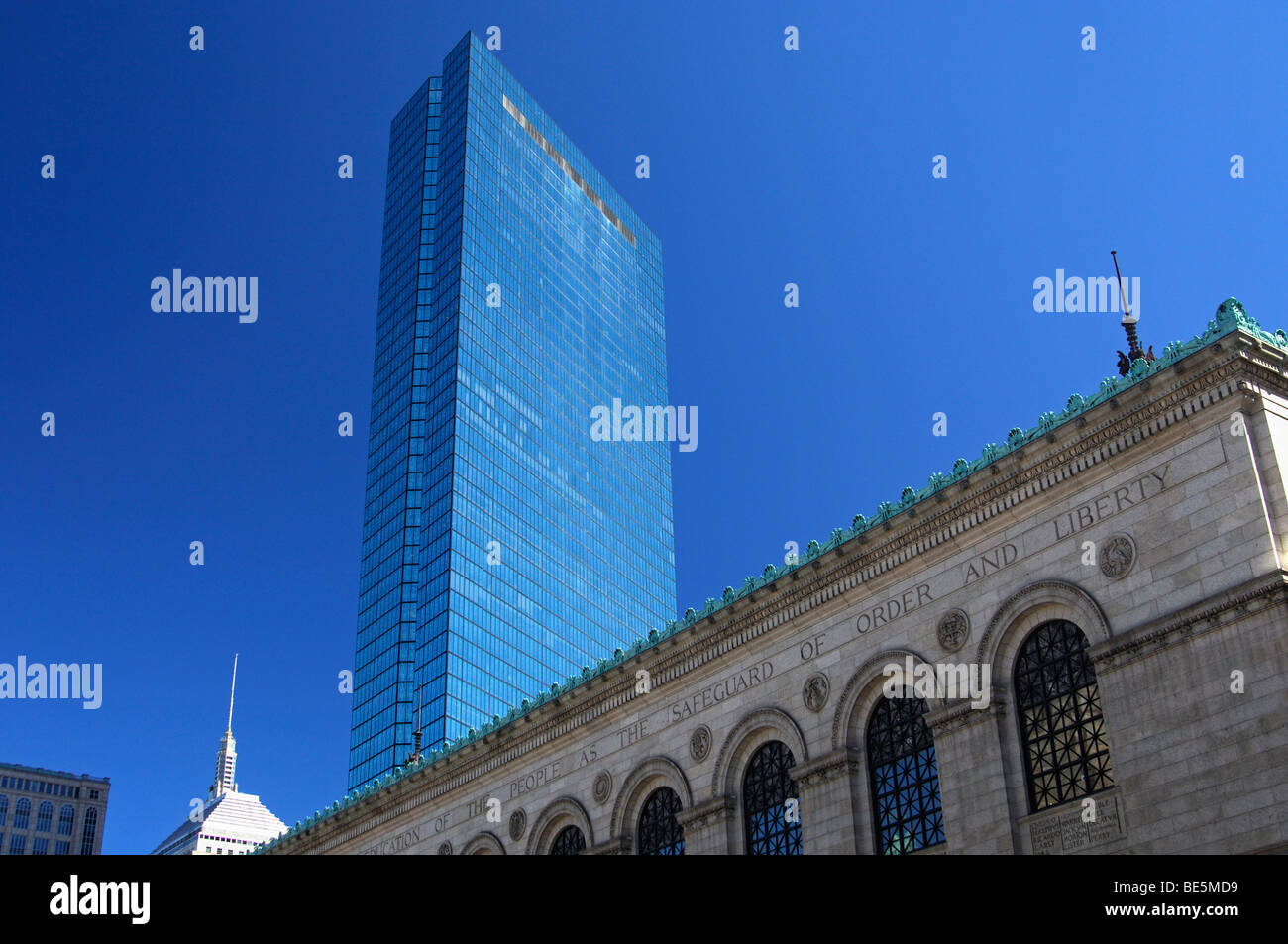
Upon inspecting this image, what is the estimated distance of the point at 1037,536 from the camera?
32.3 metres

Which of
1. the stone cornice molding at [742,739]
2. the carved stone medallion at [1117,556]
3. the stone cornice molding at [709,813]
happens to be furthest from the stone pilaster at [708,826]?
the carved stone medallion at [1117,556]

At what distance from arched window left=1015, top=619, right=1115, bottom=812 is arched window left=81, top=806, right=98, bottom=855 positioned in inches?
7523

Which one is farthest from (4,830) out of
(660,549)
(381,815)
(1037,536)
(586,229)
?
(1037,536)

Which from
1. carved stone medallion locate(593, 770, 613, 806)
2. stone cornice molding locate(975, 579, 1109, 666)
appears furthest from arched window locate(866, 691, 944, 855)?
carved stone medallion locate(593, 770, 613, 806)

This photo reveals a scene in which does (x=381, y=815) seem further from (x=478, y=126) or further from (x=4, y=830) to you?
(x=4, y=830)

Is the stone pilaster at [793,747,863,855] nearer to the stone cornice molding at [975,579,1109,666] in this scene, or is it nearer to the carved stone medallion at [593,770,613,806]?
the stone cornice molding at [975,579,1109,666]

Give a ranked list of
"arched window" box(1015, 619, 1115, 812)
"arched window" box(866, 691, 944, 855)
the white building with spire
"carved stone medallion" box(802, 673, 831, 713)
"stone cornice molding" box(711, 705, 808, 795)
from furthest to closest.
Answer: the white building with spire
"stone cornice molding" box(711, 705, 808, 795)
"carved stone medallion" box(802, 673, 831, 713)
"arched window" box(866, 691, 944, 855)
"arched window" box(1015, 619, 1115, 812)

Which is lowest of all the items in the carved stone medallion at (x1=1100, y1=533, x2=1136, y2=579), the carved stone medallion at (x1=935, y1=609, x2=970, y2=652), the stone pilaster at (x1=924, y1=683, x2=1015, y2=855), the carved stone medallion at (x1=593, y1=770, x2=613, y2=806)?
the stone pilaster at (x1=924, y1=683, x2=1015, y2=855)

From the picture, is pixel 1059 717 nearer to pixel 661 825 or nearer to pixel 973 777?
pixel 973 777

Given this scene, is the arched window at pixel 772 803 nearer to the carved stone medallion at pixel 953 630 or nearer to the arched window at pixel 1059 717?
the carved stone medallion at pixel 953 630

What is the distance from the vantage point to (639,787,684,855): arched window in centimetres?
4053

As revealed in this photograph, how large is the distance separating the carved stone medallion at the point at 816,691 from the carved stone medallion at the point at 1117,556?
9.07 meters

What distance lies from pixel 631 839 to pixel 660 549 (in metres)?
111

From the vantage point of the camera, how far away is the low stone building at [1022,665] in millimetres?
27422
